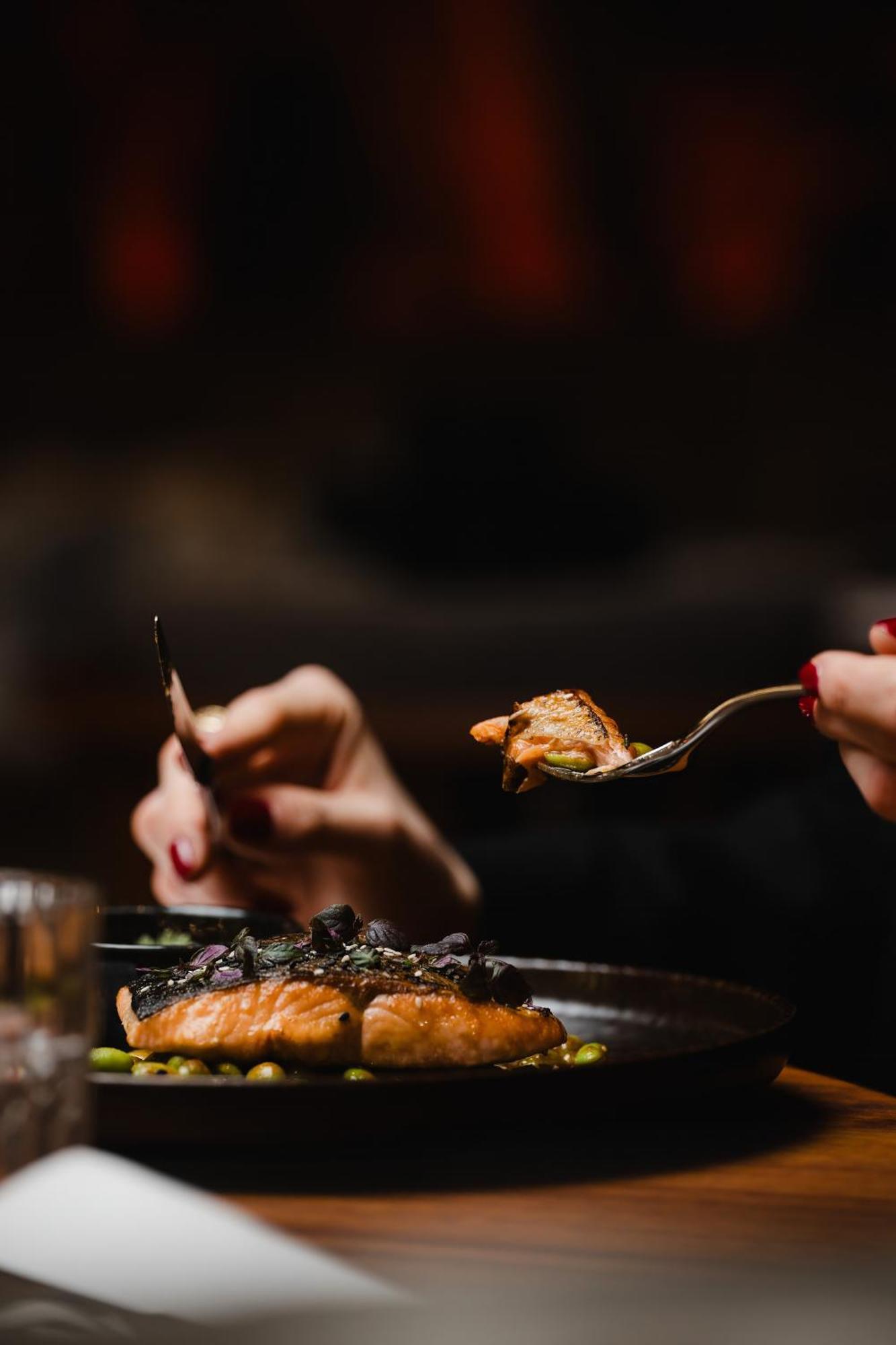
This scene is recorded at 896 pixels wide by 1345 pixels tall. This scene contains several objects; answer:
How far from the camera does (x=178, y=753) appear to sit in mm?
2201

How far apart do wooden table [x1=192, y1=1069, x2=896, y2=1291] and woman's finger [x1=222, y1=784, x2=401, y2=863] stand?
3.36ft

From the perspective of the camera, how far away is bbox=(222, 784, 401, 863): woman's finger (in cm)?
212

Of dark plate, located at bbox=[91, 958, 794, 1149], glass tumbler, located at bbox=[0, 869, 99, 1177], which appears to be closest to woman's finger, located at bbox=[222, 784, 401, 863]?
dark plate, located at bbox=[91, 958, 794, 1149]

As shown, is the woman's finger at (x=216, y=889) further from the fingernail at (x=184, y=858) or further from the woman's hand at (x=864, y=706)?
the woman's hand at (x=864, y=706)

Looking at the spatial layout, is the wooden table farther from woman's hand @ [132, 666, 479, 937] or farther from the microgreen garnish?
woman's hand @ [132, 666, 479, 937]

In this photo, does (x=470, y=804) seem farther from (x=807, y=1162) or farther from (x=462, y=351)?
(x=807, y=1162)

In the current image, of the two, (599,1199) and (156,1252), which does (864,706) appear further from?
(156,1252)

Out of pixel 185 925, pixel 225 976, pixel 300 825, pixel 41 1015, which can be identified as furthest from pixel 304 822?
pixel 41 1015

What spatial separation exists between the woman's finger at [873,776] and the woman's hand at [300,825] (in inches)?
42.5

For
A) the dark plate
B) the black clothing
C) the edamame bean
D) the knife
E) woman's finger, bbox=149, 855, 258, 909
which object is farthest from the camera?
the black clothing

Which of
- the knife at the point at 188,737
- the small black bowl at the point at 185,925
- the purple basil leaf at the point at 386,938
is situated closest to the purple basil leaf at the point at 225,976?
the purple basil leaf at the point at 386,938

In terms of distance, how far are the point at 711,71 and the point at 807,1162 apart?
3478 mm

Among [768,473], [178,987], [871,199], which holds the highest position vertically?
[871,199]

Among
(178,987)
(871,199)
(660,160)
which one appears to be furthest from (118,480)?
(178,987)
